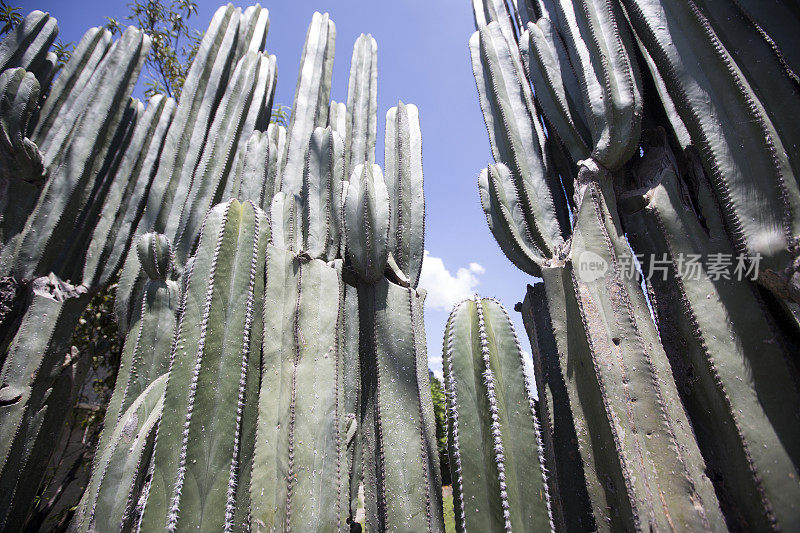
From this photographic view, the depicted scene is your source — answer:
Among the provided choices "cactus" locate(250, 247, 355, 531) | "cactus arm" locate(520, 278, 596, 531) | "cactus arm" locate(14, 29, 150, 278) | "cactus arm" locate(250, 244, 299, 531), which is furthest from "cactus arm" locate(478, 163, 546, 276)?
"cactus arm" locate(14, 29, 150, 278)

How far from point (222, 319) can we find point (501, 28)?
118 inches

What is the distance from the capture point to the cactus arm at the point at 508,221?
7.25 ft

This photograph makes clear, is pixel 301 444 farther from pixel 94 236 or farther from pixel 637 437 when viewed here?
pixel 94 236

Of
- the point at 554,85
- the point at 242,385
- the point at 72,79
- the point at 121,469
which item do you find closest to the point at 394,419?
the point at 242,385

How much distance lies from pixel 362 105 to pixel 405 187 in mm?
1493

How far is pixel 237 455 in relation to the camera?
173cm

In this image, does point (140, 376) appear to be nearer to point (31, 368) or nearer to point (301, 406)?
point (31, 368)

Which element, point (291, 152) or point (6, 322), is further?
point (291, 152)

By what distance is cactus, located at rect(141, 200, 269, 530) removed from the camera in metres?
1.60

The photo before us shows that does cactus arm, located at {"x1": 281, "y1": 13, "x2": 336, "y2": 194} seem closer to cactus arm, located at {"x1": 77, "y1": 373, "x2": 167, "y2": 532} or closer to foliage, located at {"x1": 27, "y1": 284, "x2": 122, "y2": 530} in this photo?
cactus arm, located at {"x1": 77, "y1": 373, "x2": 167, "y2": 532}

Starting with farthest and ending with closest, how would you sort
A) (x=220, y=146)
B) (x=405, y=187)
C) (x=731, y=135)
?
(x=220, y=146), (x=405, y=187), (x=731, y=135)

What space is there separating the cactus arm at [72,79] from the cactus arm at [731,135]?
15.1 ft

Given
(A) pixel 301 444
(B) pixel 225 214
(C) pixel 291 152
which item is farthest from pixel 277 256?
(C) pixel 291 152

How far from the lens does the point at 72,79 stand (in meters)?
3.86
